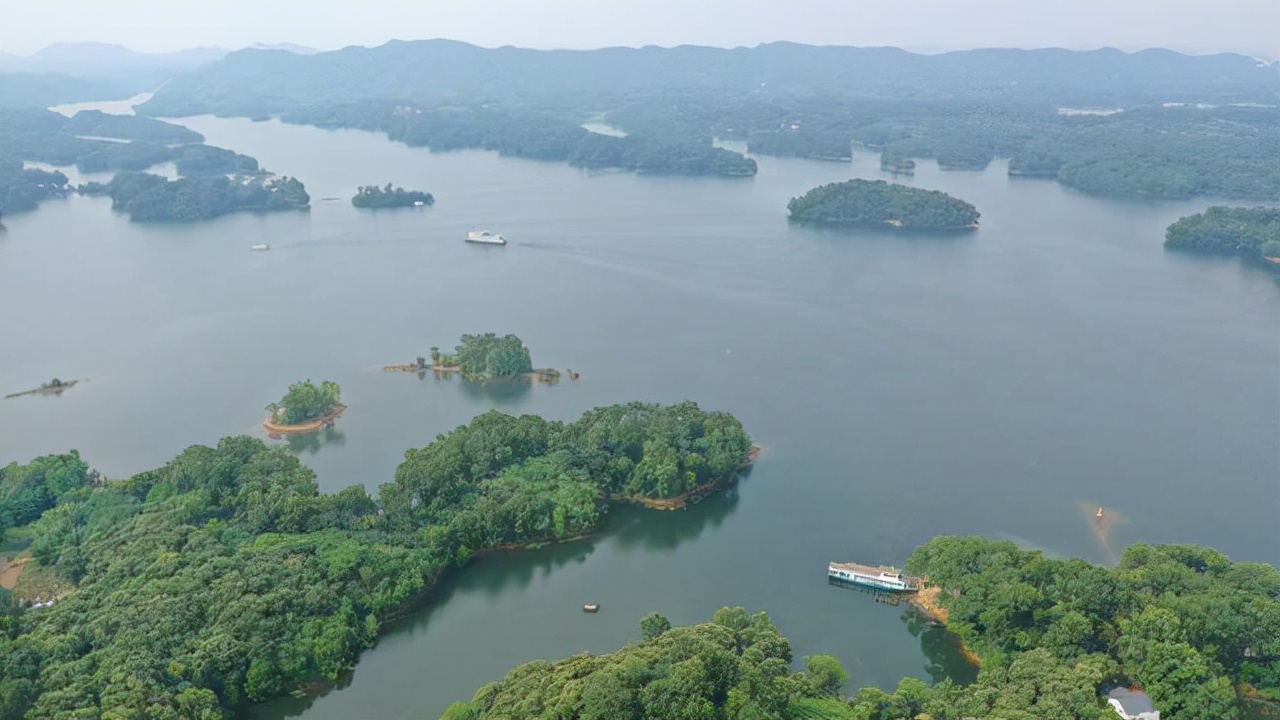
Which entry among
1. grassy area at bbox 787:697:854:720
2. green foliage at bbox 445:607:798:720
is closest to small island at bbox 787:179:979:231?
green foliage at bbox 445:607:798:720

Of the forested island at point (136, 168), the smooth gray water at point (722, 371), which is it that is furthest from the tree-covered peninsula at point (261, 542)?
the forested island at point (136, 168)

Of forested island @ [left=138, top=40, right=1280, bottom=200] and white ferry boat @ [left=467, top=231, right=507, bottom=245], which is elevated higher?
forested island @ [left=138, top=40, right=1280, bottom=200]

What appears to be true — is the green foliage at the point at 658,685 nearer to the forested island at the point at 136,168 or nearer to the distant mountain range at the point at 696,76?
the forested island at the point at 136,168

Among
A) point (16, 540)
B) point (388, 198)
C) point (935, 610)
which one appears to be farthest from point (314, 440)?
point (388, 198)

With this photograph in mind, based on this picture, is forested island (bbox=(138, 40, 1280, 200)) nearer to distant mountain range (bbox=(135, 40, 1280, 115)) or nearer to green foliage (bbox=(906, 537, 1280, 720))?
distant mountain range (bbox=(135, 40, 1280, 115))

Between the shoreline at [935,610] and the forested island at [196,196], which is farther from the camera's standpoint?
the forested island at [196,196]

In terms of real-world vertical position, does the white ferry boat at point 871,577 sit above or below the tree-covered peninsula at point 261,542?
below
